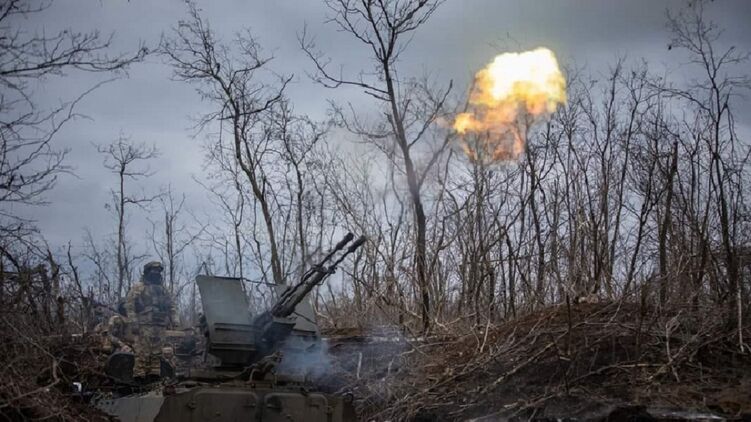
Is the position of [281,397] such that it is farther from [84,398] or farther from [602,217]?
[602,217]

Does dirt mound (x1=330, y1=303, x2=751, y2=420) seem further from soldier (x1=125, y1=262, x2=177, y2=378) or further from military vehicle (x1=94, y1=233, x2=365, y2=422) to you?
soldier (x1=125, y1=262, x2=177, y2=378)

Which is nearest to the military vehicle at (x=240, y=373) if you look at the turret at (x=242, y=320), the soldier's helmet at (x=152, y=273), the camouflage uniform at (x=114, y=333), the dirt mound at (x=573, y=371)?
the turret at (x=242, y=320)

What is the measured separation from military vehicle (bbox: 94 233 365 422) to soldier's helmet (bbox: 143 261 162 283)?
5.61m

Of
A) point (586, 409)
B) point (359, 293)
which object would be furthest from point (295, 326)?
point (359, 293)

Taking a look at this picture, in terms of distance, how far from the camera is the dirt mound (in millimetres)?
10805

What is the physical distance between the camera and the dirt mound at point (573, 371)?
10.8m

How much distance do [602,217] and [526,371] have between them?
9489mm

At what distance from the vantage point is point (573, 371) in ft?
39.4

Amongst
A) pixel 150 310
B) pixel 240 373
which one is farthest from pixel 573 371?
pixel 150 310

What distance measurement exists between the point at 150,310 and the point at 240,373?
6.69 m

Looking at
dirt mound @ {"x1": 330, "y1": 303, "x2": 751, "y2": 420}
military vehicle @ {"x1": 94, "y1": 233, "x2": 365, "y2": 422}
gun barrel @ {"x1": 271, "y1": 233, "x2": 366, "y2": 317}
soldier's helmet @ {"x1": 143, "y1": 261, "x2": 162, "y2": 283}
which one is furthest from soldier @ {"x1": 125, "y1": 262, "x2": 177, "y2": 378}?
dirt mound @ {"x1": 330, "y1": 303, "x2": 751, "y2": 420}

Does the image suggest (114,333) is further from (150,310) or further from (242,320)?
(242,320)

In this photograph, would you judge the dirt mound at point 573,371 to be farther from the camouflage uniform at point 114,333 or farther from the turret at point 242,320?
the camouflage uniform at point 114,333

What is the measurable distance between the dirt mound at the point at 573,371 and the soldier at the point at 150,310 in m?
4.22
